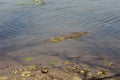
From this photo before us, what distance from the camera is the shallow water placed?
690cm

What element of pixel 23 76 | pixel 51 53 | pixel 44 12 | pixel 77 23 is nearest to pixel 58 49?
pixel 51 53

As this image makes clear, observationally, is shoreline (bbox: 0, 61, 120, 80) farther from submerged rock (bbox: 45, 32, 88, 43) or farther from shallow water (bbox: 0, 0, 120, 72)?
submerged rock (bbox: 45, 32, 88, 43)

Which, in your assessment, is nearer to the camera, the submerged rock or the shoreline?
the shoreline

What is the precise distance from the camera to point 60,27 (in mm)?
9055

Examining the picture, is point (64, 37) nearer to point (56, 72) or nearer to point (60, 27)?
point (60, 27)

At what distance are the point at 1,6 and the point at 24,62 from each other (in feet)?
21.9

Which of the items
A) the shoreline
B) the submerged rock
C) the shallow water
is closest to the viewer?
the shoreline

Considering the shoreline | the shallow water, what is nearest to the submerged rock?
the shallow water

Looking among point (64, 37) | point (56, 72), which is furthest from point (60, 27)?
point (56, 72)

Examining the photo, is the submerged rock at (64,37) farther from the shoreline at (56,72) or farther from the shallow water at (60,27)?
the shoreline at (56,72)

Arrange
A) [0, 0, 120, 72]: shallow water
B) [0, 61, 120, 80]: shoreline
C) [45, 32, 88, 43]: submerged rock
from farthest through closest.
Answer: [45, 32, 88, 43]: submerged rock, [0, 0, 120, 72]: shallow water, [0, 61, 120, 80]: shoreline

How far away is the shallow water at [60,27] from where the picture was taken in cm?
690

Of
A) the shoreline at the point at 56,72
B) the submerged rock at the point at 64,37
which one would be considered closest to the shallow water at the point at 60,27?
the submerged rock at the point at 64,37

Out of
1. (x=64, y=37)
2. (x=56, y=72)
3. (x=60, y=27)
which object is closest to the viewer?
(x=56, y=72)
